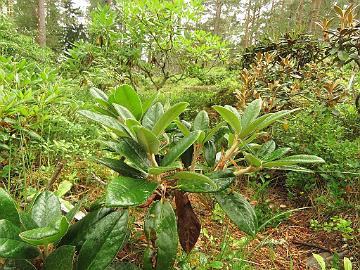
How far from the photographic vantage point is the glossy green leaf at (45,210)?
821 millimetres

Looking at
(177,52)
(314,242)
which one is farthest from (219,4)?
(314,242)

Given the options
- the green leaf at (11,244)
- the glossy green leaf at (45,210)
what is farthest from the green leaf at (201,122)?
the green leaf at (11,244)

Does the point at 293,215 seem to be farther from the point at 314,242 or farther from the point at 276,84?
the point at 276,84

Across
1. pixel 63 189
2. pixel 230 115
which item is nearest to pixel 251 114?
pixel 230 115

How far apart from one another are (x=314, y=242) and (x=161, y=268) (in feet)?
5.26

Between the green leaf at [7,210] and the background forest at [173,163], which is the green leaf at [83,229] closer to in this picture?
the background forest at [173,163]

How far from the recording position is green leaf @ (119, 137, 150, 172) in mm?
822

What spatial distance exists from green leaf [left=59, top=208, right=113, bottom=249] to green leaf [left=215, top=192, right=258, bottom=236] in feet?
1.16

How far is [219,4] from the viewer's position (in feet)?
69.7

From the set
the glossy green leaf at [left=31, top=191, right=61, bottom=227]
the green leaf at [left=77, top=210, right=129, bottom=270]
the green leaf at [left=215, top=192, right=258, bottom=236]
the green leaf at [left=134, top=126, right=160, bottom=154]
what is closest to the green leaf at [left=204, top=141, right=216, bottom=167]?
the green leaf at [left=215, top=192, right=258, bottom=236]

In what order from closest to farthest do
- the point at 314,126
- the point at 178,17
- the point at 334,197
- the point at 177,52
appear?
the point at 334,197
the point at 314,126
the point at 178,17
the point at 177,52

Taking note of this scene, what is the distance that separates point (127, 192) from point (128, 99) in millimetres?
350

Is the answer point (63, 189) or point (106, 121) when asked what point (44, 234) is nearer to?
point (106, 121)

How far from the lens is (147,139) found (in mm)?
797
